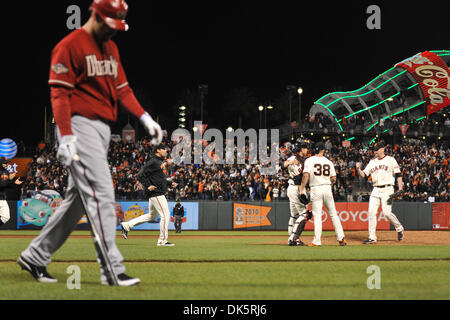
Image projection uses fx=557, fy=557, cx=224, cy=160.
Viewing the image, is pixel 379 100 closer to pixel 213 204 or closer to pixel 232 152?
pixel 232 152

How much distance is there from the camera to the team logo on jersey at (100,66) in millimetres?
4789

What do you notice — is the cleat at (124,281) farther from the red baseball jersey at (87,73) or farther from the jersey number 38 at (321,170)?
the jersey number 38 at (321,170)

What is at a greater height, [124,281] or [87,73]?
[87,73]

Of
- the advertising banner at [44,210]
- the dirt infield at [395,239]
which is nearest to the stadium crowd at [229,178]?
the advertising banner at [44,210]

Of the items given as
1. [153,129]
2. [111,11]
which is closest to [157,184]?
[153,129]

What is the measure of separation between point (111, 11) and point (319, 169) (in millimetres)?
7786

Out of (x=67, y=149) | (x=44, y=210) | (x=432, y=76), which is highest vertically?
(x=432, y=76)

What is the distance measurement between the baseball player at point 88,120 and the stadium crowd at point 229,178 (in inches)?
758

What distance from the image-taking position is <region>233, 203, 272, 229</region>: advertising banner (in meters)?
24.9

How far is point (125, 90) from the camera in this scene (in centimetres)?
526

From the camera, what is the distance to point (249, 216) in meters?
25.0

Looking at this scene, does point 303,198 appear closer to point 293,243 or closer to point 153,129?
point 293,243

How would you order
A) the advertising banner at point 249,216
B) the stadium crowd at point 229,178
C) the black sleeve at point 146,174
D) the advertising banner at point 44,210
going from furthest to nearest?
the stadium crowd at point 229,178 < the advertising banner at point 249,216 < the advertising banner at point 44,210 < the black sleeve at point 146,174

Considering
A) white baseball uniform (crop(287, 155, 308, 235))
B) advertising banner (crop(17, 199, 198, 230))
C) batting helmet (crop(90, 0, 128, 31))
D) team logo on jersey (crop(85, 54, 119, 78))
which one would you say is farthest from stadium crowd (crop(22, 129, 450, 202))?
batting helmet (crop(90, 0, 128, 31))
